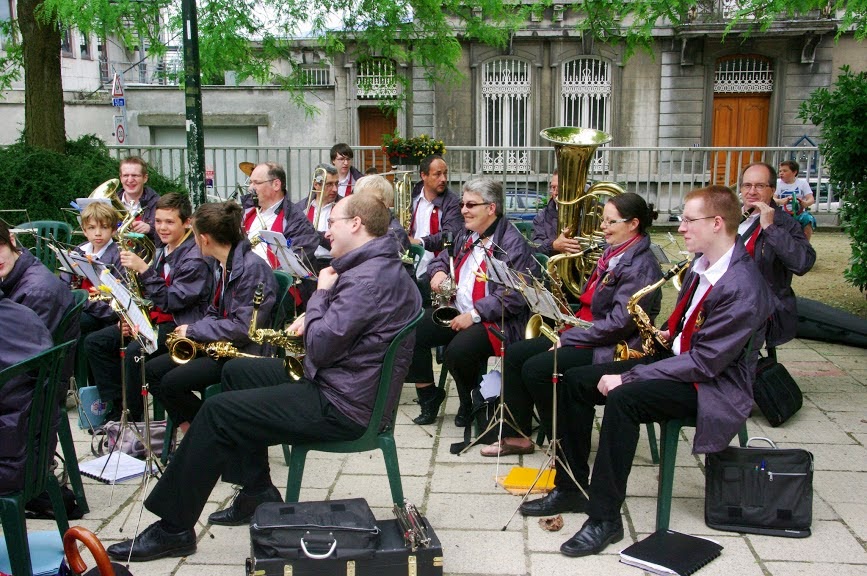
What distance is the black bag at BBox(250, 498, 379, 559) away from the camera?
3.04 metres

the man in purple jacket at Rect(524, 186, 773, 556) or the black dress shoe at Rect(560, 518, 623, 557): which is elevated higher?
the man in purple jacket at Rect(524, 186, 773, 556)

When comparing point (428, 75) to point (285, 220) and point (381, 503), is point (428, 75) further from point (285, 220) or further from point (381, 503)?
point (381, 503)

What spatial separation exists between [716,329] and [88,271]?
3039mm

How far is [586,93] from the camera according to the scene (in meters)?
18.7

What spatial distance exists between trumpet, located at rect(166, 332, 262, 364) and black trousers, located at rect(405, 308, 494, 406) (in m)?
1.10

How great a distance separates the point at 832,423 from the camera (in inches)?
202

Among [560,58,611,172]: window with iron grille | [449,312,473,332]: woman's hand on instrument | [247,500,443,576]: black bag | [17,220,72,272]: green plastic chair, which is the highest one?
[560,58,611,172]: window with iron grille

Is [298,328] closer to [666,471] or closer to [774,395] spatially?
[666,471]

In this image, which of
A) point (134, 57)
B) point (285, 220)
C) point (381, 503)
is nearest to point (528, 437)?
point (381, 503)

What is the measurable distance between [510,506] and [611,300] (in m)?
1.11

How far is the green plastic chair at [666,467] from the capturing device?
12.0ft

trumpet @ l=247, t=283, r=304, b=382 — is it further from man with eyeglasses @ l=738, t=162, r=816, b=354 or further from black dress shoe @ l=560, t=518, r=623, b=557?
man with eyeglasses @ l=738, t=162, r=816, b=354

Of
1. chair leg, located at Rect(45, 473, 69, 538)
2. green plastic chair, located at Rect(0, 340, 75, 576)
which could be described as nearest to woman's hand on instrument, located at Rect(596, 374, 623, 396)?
green plastic chair, located at Rect(0, 340, 75, 576)

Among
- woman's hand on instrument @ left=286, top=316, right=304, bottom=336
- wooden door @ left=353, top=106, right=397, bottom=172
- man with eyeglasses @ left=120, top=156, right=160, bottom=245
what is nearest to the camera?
woman's hand on instrument @ left=286, top=316, right=304, bottom=336
